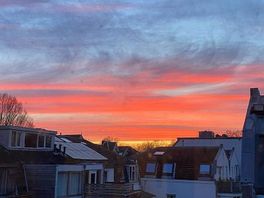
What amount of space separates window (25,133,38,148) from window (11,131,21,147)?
59 centimetres

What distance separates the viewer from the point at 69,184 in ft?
95.9

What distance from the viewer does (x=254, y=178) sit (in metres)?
4.64

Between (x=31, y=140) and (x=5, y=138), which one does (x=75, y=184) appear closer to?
(x=31, y=140)

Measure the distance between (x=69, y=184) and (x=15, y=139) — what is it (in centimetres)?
448

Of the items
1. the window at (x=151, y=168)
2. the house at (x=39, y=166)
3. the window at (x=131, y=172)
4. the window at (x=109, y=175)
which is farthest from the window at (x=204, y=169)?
the house at (x=39, y=166)

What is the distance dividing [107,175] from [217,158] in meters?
10.9

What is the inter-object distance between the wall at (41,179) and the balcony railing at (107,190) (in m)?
4.03

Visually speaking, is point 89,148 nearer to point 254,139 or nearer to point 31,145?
point 31,145

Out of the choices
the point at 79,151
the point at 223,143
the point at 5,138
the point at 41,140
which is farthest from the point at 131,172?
the point at 223,143

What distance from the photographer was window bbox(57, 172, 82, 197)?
1114 inches

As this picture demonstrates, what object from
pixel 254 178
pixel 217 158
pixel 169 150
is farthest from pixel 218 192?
pixel 254 178

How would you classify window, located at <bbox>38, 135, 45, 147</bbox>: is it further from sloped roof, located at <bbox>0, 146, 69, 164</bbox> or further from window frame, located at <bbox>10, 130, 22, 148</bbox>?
window frame, located at <bbox>10, 130, 22, 148</bbox>

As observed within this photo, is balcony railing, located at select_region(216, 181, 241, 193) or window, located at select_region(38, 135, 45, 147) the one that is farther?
balcony railing, located at select_region(216, 181, 241, 193)

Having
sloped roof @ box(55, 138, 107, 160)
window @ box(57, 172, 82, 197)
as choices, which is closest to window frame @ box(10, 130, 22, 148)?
window @ box(57, 172, 82, 197)
